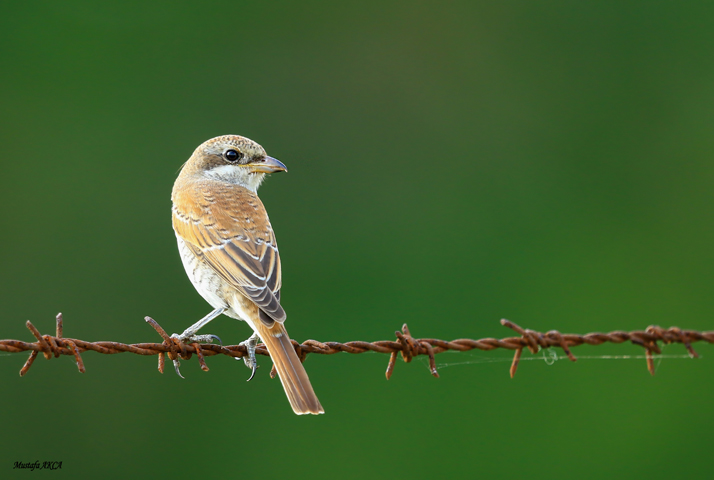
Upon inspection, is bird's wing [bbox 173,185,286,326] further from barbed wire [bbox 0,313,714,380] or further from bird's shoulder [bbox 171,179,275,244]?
barbed wire [bbox 0,313,714,380]

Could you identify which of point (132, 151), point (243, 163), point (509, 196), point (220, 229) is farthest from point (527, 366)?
point (132, 151)

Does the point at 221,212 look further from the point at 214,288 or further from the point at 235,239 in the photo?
the point at 214,288

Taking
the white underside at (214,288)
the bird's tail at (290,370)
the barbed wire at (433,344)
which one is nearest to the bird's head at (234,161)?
the white underside at (214,288)

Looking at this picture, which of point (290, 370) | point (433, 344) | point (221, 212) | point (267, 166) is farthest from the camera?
point (267, 166)

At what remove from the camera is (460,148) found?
13.9 m

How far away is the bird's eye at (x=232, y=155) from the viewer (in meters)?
6.34

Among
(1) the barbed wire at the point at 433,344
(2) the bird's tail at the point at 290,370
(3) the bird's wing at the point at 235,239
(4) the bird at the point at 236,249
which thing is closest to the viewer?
(1) the barbed wire at the point at 433,344

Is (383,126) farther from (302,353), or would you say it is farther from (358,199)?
(302,353)

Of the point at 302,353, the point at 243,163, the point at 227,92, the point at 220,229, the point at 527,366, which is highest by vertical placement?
the point at 227,92

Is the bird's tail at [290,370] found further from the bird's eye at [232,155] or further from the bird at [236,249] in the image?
the bird's eye at [232,155]

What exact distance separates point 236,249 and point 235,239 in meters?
0.12

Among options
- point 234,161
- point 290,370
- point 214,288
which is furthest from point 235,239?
point 234,161

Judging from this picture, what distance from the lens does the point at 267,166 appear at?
629cm

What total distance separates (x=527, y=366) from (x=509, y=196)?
366 cm
